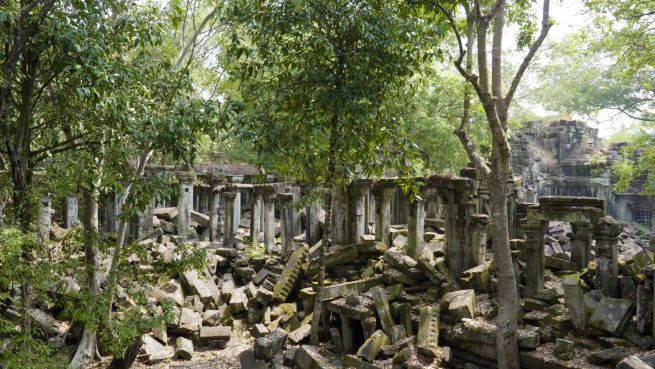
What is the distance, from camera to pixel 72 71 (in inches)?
181

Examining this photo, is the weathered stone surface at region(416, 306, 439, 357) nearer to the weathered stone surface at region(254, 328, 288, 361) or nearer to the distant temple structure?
the weathered stone surface at region(254, 328, 288, 361)

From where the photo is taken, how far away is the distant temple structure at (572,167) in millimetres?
25797

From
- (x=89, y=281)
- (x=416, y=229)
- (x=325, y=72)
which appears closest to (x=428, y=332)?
(x=416, y=229)

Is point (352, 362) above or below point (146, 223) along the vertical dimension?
below

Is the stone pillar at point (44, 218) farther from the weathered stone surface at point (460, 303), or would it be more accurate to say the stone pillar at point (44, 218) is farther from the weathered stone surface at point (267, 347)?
the weathered stone surface at point (460, 303)

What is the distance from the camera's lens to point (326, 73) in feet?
23.7

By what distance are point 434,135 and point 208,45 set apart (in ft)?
29.4

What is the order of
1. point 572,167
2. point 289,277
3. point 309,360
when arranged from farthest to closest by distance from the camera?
point 572,167 < point 289,277 < point 309,360

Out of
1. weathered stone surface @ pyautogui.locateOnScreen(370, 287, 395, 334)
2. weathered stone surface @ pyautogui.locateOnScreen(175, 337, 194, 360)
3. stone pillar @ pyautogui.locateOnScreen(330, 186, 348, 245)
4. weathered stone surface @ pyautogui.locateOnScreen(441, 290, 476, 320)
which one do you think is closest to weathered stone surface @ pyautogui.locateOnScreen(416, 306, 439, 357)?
weathered stone surface @ pyautogui.locateOnScreen(441, 290, 476, 320)

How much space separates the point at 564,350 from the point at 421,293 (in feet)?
9.77

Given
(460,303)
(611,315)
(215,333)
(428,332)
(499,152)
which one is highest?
(499,152)

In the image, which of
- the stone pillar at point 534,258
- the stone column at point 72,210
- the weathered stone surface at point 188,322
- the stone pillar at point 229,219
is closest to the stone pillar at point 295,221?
the stone pillar at point 229,219

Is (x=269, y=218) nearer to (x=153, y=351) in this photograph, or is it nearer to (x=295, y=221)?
(x=295, y=221)

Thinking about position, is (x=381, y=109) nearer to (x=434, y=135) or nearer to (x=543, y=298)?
(x=543, y=298)
